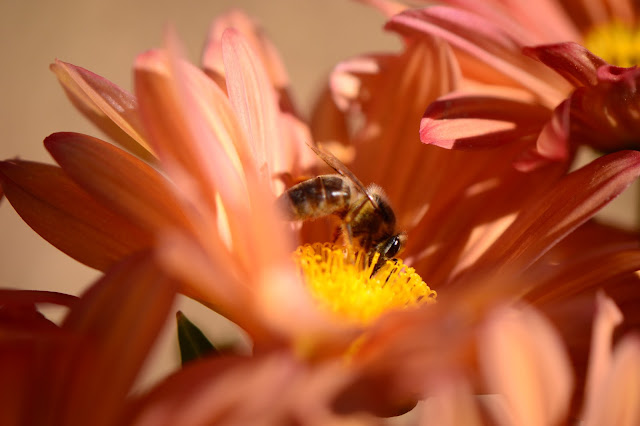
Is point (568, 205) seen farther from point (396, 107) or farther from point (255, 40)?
point (255, 40)

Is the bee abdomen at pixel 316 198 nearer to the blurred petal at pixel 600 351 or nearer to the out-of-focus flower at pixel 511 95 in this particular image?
the out-of-focus flower at pixel 511 95

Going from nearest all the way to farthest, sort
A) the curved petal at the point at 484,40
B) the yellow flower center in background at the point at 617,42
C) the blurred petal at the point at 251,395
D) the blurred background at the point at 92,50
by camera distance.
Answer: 1. the blurred petal at the point at 251,395
2. the curved petal at the point at 484,40
3. the yellow flower center in background at the point at 617,42
4. the blurred background at the point at 92,50

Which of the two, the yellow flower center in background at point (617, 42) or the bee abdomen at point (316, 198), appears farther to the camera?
the yellow flower center in background at point (617, 42)

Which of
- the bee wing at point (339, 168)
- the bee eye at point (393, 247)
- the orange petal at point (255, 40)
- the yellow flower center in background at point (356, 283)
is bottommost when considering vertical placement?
the yellow flower center in background at point (356, 283)

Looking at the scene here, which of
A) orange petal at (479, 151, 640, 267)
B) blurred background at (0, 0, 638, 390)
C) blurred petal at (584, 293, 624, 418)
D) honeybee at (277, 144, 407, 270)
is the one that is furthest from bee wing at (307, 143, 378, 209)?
blurred background at (0, 0, 638, 390)

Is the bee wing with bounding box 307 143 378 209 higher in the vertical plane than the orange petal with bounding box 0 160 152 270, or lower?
higher

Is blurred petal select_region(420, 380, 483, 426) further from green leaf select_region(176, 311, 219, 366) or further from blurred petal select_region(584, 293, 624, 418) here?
green leaf select_region(176, 311, 219, 366)

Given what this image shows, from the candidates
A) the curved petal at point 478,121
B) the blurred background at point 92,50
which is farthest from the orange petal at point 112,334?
the blurred background at point 92,50
